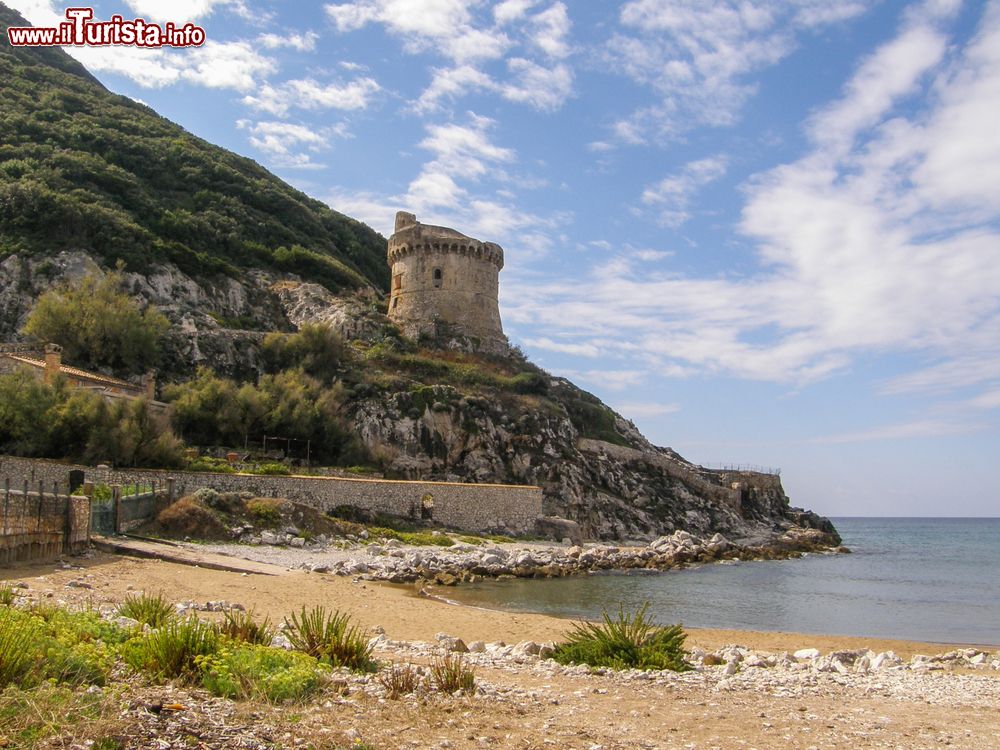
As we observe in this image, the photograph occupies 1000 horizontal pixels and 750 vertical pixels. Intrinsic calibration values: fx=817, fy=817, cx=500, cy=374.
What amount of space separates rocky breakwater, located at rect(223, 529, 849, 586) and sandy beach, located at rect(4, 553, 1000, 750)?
5830mm

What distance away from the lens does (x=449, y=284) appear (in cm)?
5228

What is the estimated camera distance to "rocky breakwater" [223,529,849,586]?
20781mm

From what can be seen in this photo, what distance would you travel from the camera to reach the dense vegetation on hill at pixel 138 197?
148ft

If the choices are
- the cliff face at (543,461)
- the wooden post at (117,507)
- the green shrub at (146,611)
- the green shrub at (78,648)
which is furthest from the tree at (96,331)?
the green shrub at (78,648)

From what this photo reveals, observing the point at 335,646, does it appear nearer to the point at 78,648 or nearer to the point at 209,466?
the point at 78,648

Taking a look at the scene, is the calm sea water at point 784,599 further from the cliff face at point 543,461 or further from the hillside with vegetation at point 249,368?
the hillside with vegetation at point 249,368

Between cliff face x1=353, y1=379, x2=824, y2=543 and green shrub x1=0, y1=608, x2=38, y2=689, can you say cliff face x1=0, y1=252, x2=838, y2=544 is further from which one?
green shrub x1=0, y1=608, x2=38, y2=689

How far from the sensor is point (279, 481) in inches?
1037

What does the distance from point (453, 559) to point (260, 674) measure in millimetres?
17409

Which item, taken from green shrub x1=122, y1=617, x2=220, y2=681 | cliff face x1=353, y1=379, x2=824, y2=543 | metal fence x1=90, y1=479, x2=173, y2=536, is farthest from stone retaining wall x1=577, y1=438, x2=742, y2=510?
green shrub x1=122, y1=617, x2=220, y2=681

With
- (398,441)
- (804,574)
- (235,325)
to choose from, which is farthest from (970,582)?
(235,325)

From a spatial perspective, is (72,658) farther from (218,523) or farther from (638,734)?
(218,523)

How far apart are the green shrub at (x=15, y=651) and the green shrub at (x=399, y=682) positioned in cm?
278

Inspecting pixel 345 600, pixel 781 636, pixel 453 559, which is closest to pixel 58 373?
pixel 453 559
